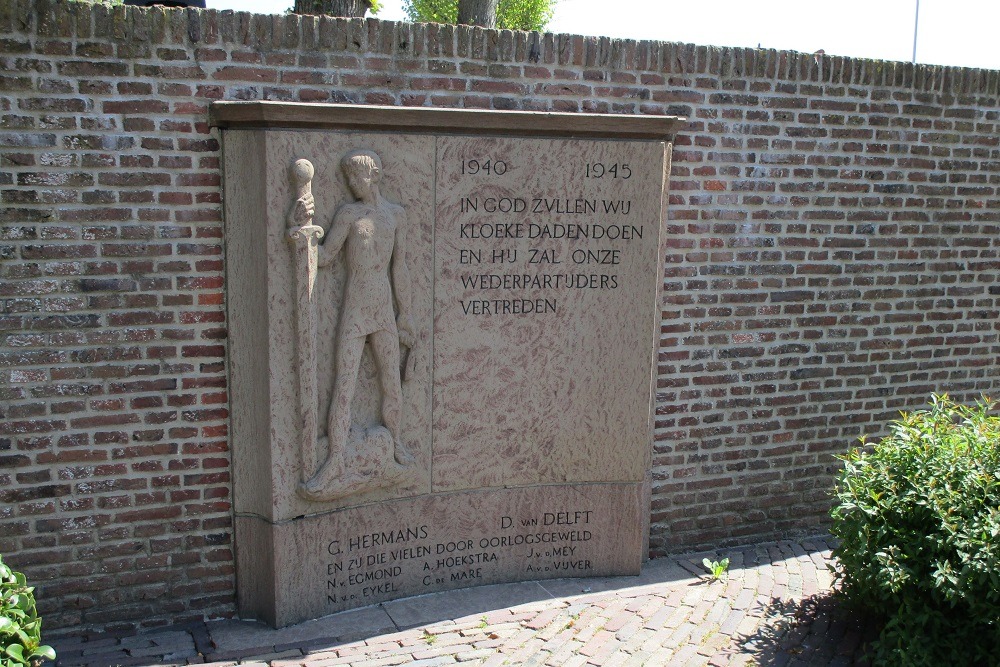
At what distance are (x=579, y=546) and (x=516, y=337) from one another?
4.18 ft

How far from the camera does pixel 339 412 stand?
4.30m

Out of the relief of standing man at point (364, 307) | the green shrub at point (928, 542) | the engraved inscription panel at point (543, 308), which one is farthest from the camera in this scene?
the engraved inscription panel at point (543, 308)

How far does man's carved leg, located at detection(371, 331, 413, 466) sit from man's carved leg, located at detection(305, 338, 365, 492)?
0.31ft

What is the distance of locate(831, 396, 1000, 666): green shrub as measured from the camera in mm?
3662

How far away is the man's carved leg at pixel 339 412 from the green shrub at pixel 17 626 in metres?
1.31

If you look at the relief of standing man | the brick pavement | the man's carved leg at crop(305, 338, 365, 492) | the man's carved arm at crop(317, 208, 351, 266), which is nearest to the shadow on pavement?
the brick pavement

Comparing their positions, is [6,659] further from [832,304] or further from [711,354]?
[832,304]

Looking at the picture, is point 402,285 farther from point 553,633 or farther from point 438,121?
point 553,633

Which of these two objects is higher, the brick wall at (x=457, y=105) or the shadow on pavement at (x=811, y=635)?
the brick wall at (x=457, y=105)

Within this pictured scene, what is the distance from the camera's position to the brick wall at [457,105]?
12.8 feet

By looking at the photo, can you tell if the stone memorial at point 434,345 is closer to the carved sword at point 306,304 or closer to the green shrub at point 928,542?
the carved sword at point 306,304

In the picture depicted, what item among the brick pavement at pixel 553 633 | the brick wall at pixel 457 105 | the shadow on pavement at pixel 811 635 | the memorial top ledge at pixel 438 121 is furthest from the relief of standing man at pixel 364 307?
the shadow on pavement at pixel 811 635

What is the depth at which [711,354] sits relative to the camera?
5.28 metres

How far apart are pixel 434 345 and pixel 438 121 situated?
112 centimetres
